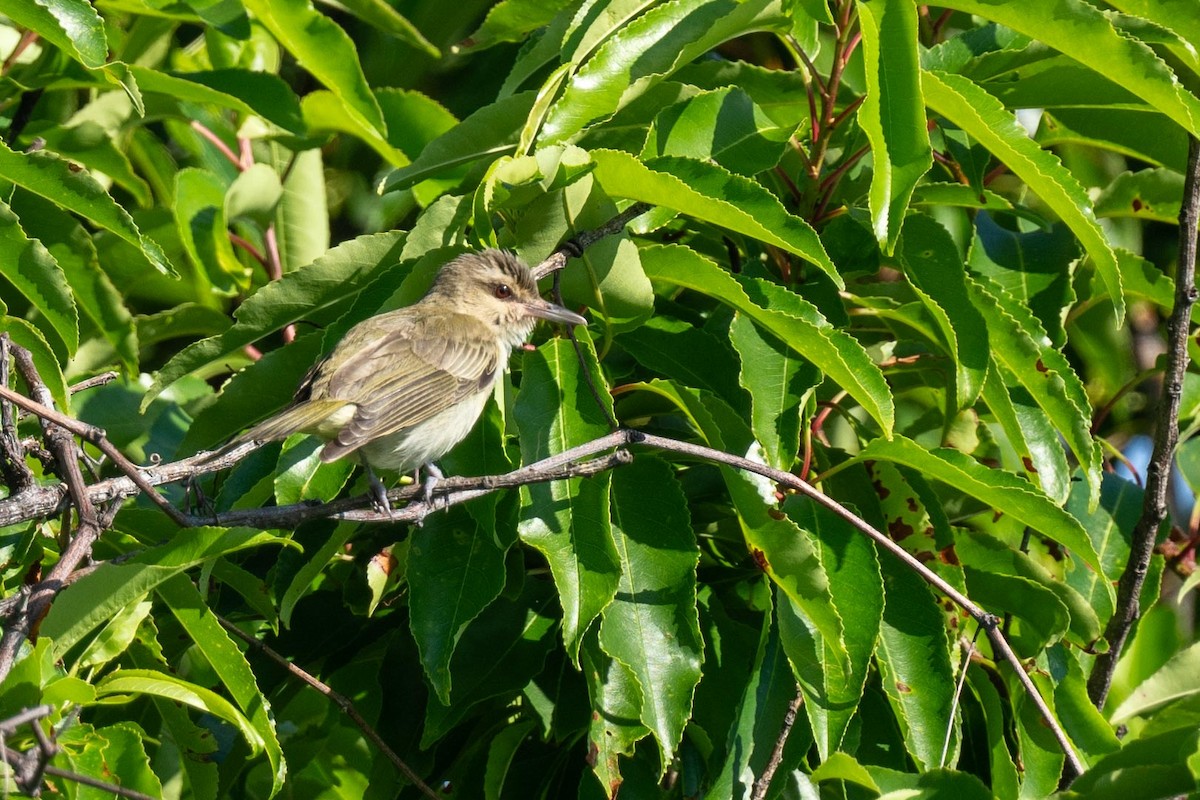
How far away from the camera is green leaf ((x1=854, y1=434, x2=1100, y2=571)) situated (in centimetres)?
303

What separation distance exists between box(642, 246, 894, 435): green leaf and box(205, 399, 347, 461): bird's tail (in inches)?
38.3

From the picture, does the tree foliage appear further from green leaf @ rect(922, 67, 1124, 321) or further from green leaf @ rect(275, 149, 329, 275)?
green leaf @ rect(275, 149, 329, 275)

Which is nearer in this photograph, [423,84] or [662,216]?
Result: [662,216]

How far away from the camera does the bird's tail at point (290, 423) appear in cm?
320

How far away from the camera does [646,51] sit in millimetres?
3193

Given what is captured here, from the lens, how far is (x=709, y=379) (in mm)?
3354

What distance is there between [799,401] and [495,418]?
756 mm

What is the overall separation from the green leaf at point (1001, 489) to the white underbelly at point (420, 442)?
1.17 meters

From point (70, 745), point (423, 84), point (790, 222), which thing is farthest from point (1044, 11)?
point (423, 84)

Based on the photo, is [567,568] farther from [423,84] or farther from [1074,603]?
[423,84]

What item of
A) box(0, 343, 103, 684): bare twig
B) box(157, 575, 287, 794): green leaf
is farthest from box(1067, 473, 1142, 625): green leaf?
box(0, 343, 103, 684): bare twig

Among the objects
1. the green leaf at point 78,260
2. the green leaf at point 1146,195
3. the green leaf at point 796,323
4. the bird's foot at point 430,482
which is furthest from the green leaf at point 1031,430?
the green leaf at point 78,260

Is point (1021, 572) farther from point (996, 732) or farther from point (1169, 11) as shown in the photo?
point (1169, 11)

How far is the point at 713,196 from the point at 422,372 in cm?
138
